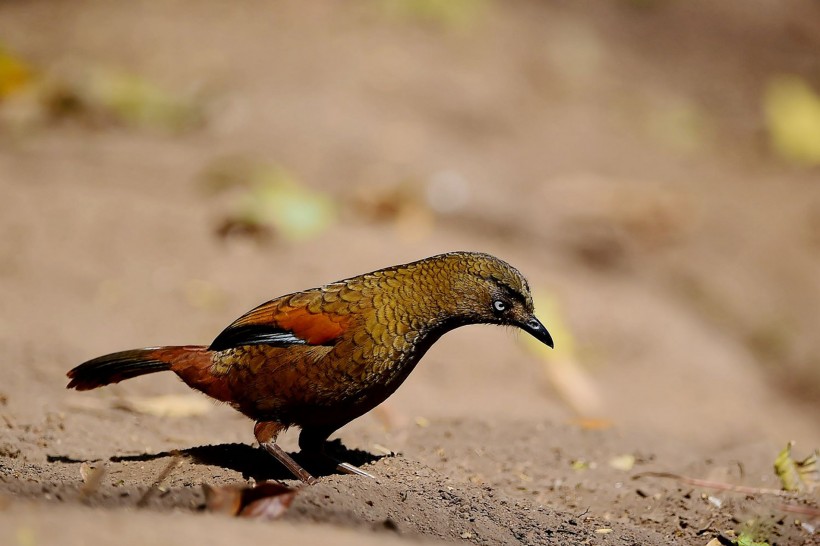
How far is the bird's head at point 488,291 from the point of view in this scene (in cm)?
389

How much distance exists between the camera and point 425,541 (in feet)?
10.3

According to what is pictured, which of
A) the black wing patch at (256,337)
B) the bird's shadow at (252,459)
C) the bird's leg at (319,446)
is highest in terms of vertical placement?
the black wing patch at (256,337)

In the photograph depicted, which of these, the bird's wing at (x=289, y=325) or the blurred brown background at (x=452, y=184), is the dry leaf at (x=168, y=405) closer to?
the blurred brown background at (x=452, y=184)

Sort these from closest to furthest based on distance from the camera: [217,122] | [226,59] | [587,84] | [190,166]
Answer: [190,166]
[217,122]
[226,59]
[587,84]

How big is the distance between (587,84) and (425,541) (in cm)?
938

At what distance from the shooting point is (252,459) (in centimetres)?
416

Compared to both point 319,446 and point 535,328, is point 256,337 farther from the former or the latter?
point 535,328

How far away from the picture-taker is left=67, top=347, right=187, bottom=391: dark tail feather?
4086 millimetres

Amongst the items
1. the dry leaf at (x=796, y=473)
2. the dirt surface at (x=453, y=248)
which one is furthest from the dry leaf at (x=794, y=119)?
the dry leaf at (x=796, y=473)

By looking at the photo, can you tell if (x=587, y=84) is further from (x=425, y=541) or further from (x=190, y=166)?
(x=425, y=541)

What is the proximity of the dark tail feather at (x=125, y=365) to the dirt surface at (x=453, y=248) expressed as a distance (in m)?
0.34

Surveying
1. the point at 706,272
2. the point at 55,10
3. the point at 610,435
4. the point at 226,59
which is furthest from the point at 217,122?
the point at 610,435

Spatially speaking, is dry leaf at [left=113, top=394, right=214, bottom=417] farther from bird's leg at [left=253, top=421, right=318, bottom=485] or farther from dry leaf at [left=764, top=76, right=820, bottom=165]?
dry leaf at [left=764, top=76, right=820, bottom=165]

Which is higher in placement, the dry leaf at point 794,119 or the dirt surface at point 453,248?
the dry leaf at point 794,119
